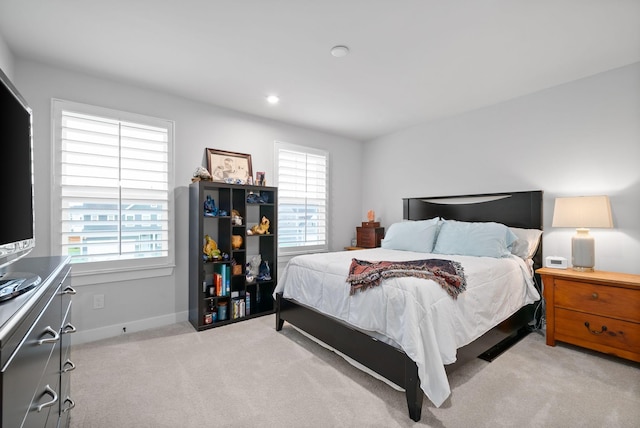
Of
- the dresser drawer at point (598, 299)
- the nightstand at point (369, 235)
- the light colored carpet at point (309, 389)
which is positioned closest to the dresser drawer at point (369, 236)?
the nightstand at point (369, 235)

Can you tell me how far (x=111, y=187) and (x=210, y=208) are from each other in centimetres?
92

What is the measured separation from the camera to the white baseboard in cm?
274

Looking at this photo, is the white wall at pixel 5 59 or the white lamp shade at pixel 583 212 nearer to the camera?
the white wall at pixel 5 59

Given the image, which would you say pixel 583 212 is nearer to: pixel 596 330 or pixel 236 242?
pixel 596 330

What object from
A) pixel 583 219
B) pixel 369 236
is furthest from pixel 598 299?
pixel 369 236

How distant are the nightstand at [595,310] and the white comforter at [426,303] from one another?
0.24 m

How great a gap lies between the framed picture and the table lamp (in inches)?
128

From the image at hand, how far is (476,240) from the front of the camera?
2990 millimetres

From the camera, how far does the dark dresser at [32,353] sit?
0.63 metres

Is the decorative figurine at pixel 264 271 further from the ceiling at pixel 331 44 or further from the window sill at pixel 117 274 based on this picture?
the ceiling at pixel 331 44

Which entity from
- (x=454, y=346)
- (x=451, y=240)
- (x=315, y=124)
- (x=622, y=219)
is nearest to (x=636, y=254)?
(x=622, y=219)

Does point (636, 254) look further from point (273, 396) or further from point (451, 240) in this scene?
point (273, 396)

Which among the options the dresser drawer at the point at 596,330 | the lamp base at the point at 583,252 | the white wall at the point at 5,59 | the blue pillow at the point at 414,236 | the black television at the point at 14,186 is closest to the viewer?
the black television at the point at 14,186

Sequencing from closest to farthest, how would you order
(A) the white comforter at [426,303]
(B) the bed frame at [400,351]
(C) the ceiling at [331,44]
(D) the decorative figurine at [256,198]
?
(A) the white comforter at [426,303]
(B) the bed frame at [400,351]
(C) the ceiling at [331,44]
(D) the decorative figurine at [256,198]
